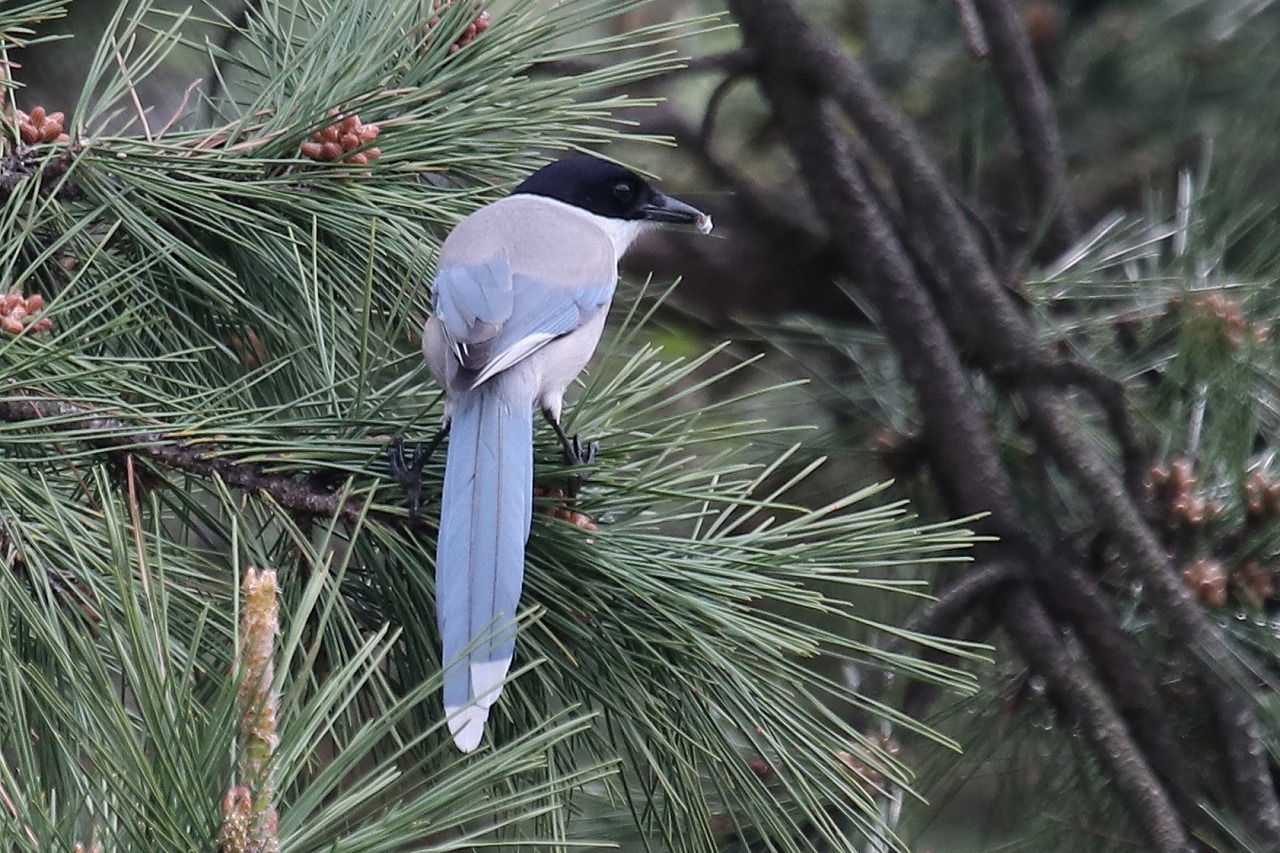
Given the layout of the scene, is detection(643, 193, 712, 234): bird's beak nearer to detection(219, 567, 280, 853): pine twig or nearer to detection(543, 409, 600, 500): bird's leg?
detection(543, 409, 600, 500): bird's leg

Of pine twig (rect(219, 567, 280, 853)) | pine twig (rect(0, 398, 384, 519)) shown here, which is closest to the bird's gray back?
pine twig (rect(0, 398, 384, 519))

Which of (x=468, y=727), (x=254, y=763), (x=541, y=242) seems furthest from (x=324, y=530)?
(x=541, y=242)

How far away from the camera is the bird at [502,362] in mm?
1321

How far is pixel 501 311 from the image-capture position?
189cm

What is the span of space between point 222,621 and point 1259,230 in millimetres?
1806

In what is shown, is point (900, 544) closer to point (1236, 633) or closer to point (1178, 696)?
point (1236, 633)

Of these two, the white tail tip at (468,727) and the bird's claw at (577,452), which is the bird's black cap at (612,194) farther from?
the white tail tip at (468,727)

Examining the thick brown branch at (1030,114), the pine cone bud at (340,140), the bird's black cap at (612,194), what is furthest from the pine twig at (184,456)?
the thick brown branch at (1030,114)

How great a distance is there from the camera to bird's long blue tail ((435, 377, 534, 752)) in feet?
4.08

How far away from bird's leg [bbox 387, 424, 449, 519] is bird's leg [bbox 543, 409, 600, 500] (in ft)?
0.48

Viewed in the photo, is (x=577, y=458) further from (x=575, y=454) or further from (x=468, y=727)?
(x=468, y=727)

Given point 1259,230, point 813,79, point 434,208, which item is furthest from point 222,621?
point 1259,230

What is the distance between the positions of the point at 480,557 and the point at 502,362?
0.43m

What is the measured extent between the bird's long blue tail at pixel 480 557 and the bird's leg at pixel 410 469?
1.1 inches
